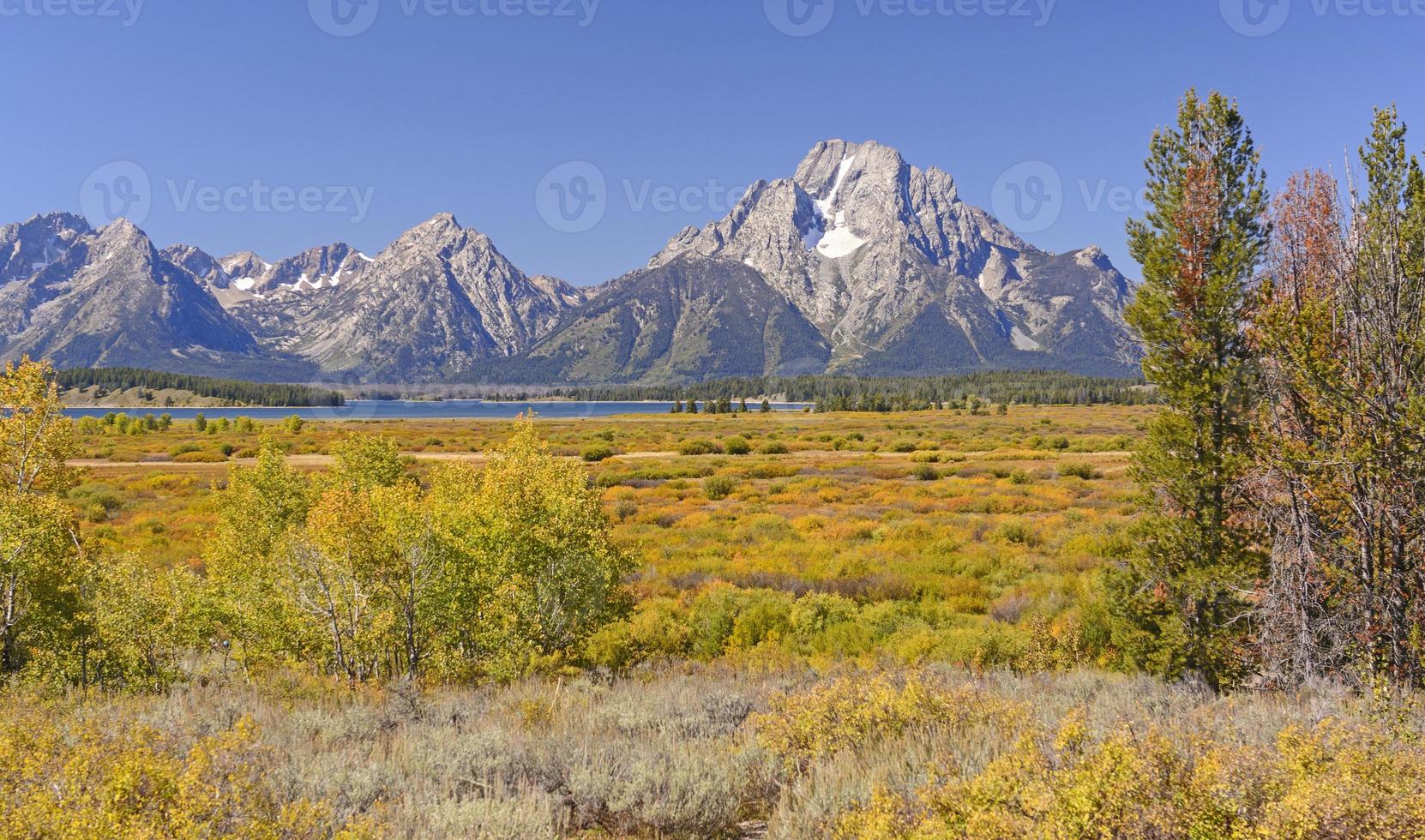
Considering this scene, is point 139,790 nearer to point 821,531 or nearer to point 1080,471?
point 821,531

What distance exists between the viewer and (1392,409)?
282 inches

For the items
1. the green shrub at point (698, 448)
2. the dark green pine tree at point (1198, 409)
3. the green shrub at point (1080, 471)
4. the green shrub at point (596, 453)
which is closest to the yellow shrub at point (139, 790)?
the dark green pine tree at point (1198, 409)

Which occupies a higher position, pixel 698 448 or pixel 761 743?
pixel 761 743

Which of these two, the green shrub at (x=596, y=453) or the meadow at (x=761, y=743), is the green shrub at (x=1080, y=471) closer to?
the meadow at (x=761, y=743)

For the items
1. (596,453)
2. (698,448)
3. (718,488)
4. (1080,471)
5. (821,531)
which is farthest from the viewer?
(698,448)

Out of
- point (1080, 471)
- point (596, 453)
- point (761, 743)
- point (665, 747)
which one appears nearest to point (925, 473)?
point (1080, 471)

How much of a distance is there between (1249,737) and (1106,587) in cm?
557

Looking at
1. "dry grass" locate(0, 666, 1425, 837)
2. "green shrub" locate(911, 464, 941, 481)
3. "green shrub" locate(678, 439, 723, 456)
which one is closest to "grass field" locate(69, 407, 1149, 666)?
"green shrub" locate(911, 464, 941, 481)

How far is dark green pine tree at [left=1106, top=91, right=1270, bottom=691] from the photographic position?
9.09 m

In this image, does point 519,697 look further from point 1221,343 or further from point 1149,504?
point 1221,343

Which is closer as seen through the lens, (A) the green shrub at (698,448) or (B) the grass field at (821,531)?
(B) the grass field at (821,531)

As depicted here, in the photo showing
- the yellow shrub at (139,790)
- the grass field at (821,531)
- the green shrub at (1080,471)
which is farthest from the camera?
the green shrub at (1080,471)

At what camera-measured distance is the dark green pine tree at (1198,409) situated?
9.09m

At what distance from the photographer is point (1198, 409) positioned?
366 inches
